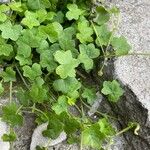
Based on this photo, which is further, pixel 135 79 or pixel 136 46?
pixel 136 46

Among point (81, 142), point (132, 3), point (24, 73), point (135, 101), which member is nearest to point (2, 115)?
point (24, 73)

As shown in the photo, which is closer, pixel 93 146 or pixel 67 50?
pixel 93 146

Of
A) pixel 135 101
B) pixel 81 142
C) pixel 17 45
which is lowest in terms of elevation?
pixel 81 142

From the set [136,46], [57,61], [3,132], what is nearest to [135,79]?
[136,46]

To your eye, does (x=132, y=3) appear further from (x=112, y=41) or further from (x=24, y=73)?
(x=24, y=73)

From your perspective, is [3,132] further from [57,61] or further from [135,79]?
[135,79]

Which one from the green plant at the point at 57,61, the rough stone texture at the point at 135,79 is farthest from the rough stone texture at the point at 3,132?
the rough stone texture at the point at 135,79
